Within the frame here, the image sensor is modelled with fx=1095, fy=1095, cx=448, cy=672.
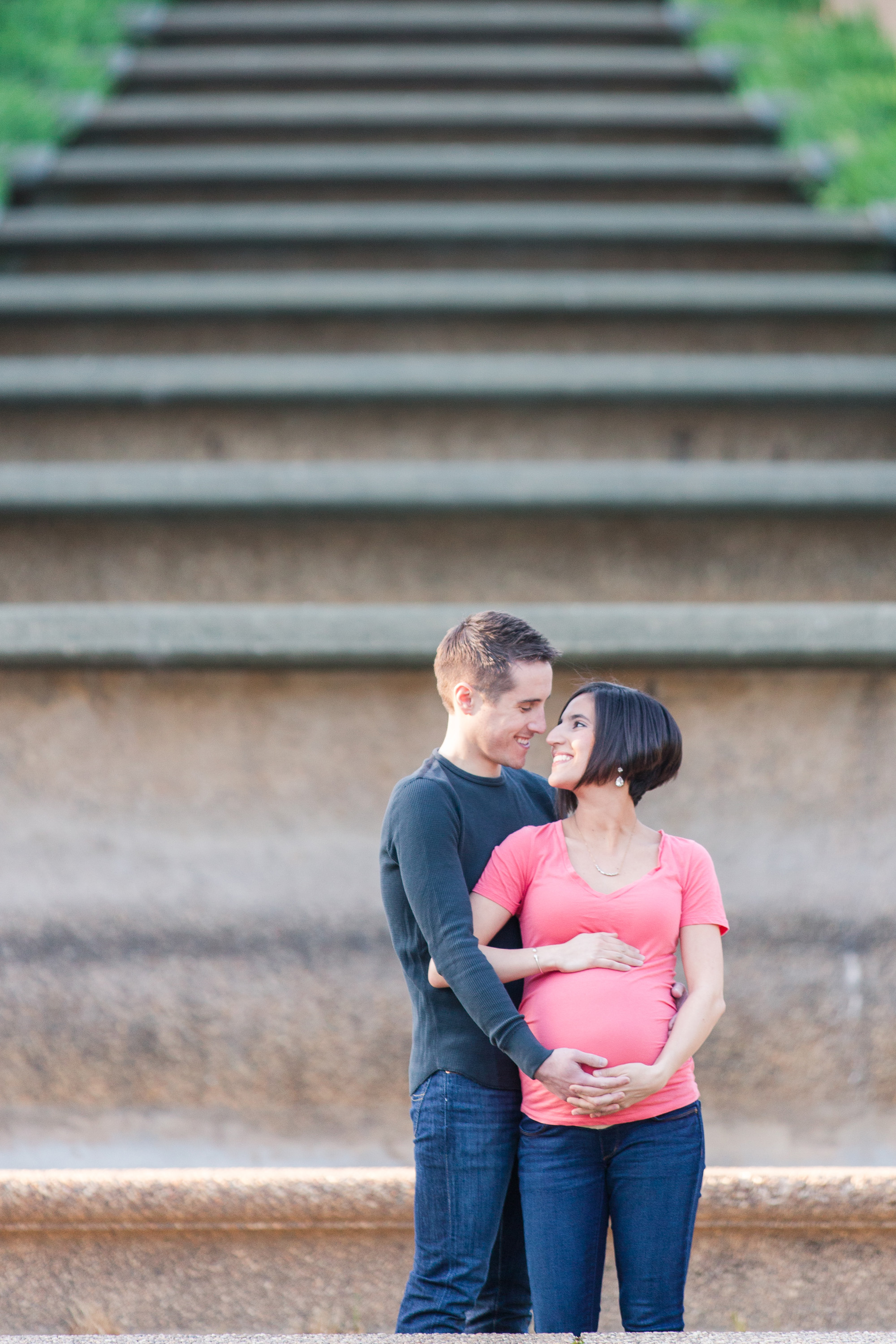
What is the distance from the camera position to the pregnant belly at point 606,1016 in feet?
5.57

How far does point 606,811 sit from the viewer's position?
182 cm

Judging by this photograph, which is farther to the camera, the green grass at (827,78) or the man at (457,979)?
the green grass at (827,78)

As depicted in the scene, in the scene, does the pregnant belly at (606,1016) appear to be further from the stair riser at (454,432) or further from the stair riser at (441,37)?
the stair riser at (441,37)

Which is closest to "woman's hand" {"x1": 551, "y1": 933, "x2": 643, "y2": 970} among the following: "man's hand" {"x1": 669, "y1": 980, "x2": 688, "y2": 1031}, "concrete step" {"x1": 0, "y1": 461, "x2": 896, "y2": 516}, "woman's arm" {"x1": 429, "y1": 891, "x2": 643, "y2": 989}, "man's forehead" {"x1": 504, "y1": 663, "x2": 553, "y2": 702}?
"woman's arm" {"x1": 429, "y1": 891, "x2": 643, "y2": 989}

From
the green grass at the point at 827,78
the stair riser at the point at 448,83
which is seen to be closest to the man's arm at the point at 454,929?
the green grass at the point at 827,78

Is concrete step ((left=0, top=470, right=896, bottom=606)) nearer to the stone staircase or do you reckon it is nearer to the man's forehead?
the stone staircase

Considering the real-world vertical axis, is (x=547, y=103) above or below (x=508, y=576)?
above

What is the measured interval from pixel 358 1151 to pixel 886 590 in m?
2.19

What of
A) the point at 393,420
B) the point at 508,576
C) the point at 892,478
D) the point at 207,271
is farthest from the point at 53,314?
the point at 892,478

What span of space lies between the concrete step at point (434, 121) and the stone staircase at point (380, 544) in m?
0.02

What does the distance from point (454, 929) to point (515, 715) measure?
0.36 meters

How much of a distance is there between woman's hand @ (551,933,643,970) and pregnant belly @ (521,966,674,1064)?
0.01 meters

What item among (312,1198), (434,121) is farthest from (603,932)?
(434,121)

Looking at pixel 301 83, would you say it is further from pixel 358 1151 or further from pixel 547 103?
pixel 358 1151
